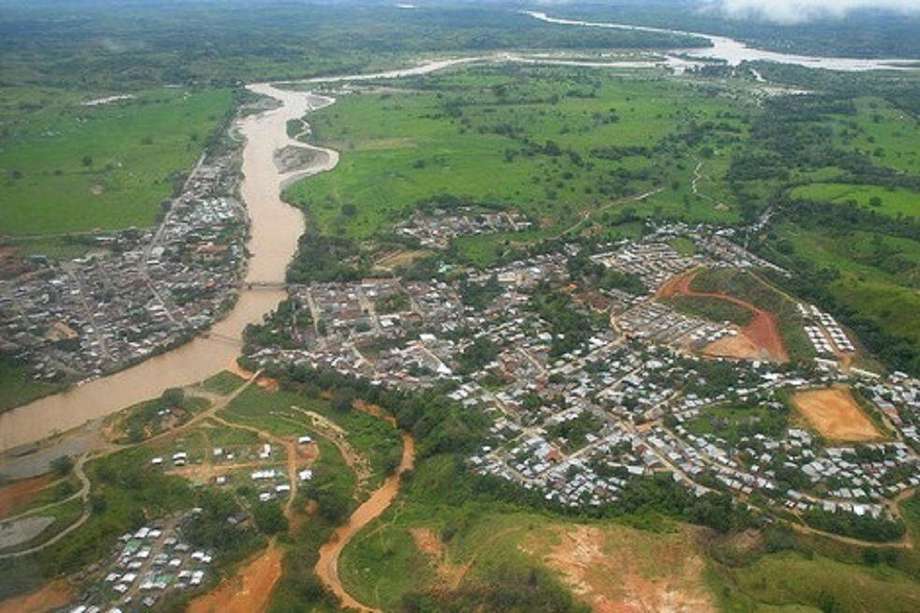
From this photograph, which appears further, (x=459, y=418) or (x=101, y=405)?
(x=101, y=405)

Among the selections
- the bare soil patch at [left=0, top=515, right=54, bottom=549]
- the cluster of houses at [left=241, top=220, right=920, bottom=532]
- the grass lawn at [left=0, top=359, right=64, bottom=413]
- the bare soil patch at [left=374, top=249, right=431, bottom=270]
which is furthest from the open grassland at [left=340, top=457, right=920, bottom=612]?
the bare soil patch at [left=374, top=249, right=431, bottom=270]

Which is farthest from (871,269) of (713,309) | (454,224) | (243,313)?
(243,313)

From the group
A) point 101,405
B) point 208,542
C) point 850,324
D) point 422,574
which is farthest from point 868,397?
point 101,405

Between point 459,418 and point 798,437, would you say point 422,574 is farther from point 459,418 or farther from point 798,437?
point 798,437

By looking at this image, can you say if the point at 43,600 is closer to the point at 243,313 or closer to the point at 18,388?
the point at 18,388

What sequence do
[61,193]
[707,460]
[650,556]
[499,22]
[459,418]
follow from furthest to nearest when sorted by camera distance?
1. [499,22]
2. [61,193]
3. [459,418]
4. [707,460]
5. [650,556]

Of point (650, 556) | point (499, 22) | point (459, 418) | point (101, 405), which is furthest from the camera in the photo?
point (499, 22)

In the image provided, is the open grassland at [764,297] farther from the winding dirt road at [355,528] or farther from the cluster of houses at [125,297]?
the cluster of houses at [125,297]
